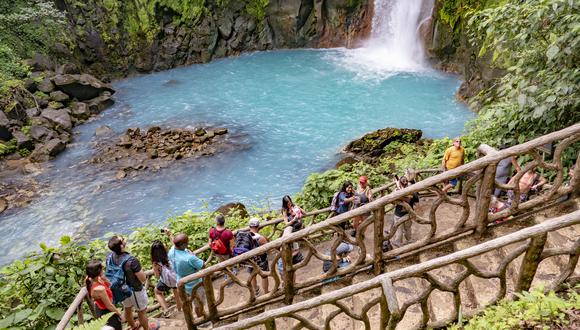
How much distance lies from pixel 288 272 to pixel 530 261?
10.1ft

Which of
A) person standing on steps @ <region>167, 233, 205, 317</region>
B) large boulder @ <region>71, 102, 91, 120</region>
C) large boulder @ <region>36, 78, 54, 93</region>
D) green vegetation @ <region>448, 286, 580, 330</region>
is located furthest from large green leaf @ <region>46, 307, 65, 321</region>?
large boulder @ <region>36, 78, 54, 93</region>

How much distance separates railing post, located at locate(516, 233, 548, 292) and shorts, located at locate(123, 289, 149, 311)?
5287 millimetres

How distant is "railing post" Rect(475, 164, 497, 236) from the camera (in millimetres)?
5443

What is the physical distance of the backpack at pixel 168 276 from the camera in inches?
286

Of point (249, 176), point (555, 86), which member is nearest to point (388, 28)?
point (249, 176)

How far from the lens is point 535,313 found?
3.95 m

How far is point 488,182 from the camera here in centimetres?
547

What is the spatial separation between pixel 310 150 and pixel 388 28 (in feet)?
49.6

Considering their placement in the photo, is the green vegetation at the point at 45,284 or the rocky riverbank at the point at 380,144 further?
the rocky riverbank at the point at 380,144

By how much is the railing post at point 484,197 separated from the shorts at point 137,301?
16.8 ft

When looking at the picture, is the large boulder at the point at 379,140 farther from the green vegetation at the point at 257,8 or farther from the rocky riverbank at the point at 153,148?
the green vegetation at the point at 257,8

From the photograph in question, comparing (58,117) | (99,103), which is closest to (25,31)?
(99,103)

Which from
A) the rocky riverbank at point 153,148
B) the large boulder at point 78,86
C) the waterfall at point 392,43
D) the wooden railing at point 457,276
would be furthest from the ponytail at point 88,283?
the waterfall at point 392,43

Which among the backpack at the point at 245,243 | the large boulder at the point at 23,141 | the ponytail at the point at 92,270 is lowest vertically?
the large boulder at the point at 23,141
